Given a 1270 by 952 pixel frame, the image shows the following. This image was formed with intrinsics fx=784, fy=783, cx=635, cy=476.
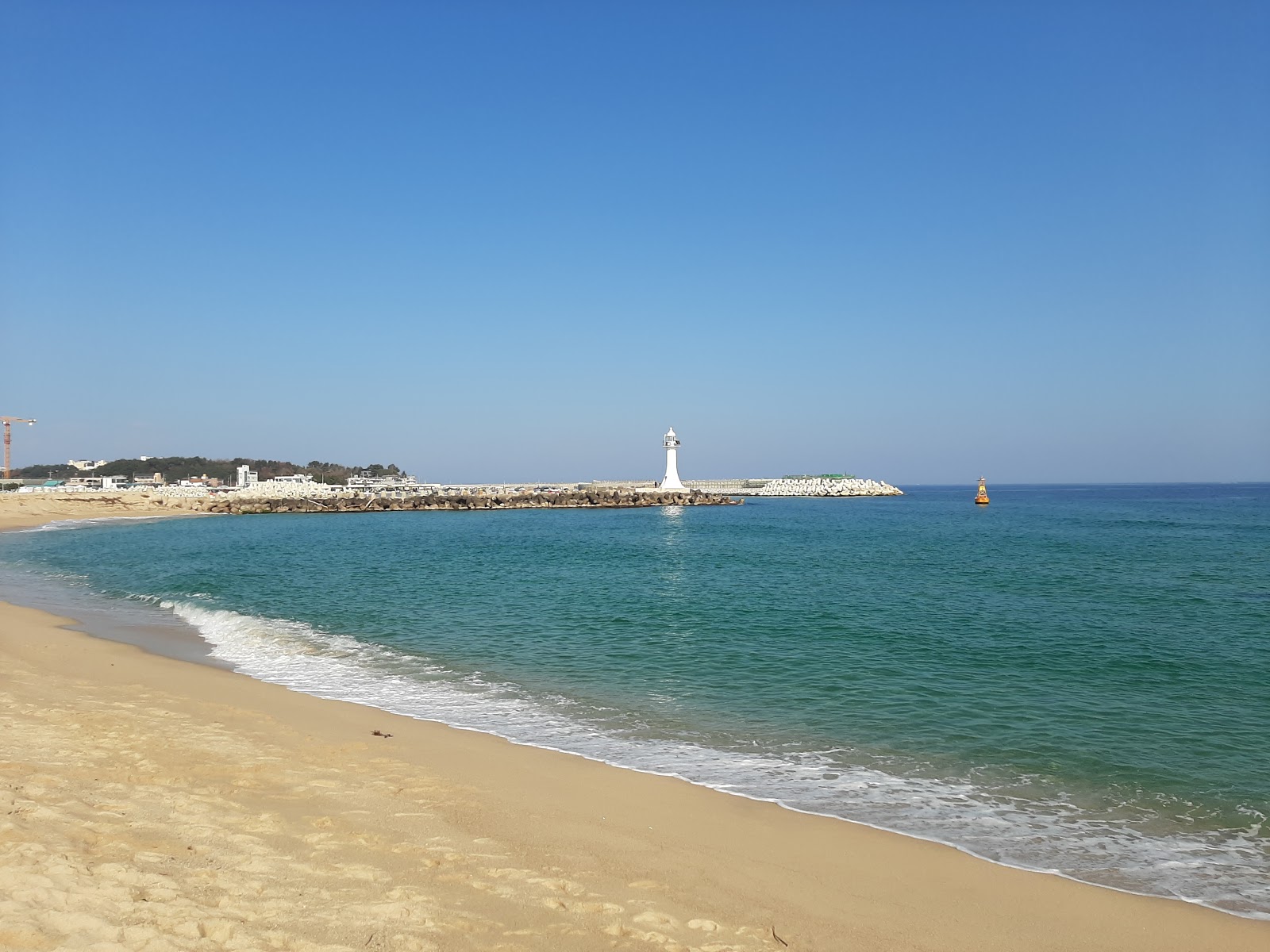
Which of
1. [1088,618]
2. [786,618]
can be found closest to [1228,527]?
[1088,618]

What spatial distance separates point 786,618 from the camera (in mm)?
15094

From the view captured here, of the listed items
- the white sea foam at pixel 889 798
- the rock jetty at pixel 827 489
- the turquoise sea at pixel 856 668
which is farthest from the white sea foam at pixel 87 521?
the rock jetty at pixel 827 489

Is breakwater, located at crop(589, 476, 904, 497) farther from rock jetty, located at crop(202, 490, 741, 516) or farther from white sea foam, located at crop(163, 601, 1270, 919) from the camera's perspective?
white sea foam, located at crop(163, 601, 1270, 919)

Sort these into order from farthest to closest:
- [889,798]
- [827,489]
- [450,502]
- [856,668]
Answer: [827,489] < [450,502] < [856,668] < [889,798]

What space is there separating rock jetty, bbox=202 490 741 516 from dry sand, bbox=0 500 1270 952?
65.3 meters

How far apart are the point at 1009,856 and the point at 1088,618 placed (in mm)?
11466

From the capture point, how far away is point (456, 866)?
471cm

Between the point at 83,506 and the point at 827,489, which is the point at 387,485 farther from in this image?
the point at 827,489

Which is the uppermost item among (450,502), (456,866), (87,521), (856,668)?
(450,502)

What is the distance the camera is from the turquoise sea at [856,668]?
6215mm

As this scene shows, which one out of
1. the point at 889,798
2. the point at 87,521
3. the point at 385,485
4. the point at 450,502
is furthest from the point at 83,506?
the point at 889,798

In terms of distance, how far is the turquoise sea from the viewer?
20.4 ft

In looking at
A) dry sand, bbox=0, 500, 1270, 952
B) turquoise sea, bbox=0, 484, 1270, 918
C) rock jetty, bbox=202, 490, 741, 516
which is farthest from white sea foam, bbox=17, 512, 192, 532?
dry sand, bbox=0, 500, 1270, 952

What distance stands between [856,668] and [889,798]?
4.77 metres
